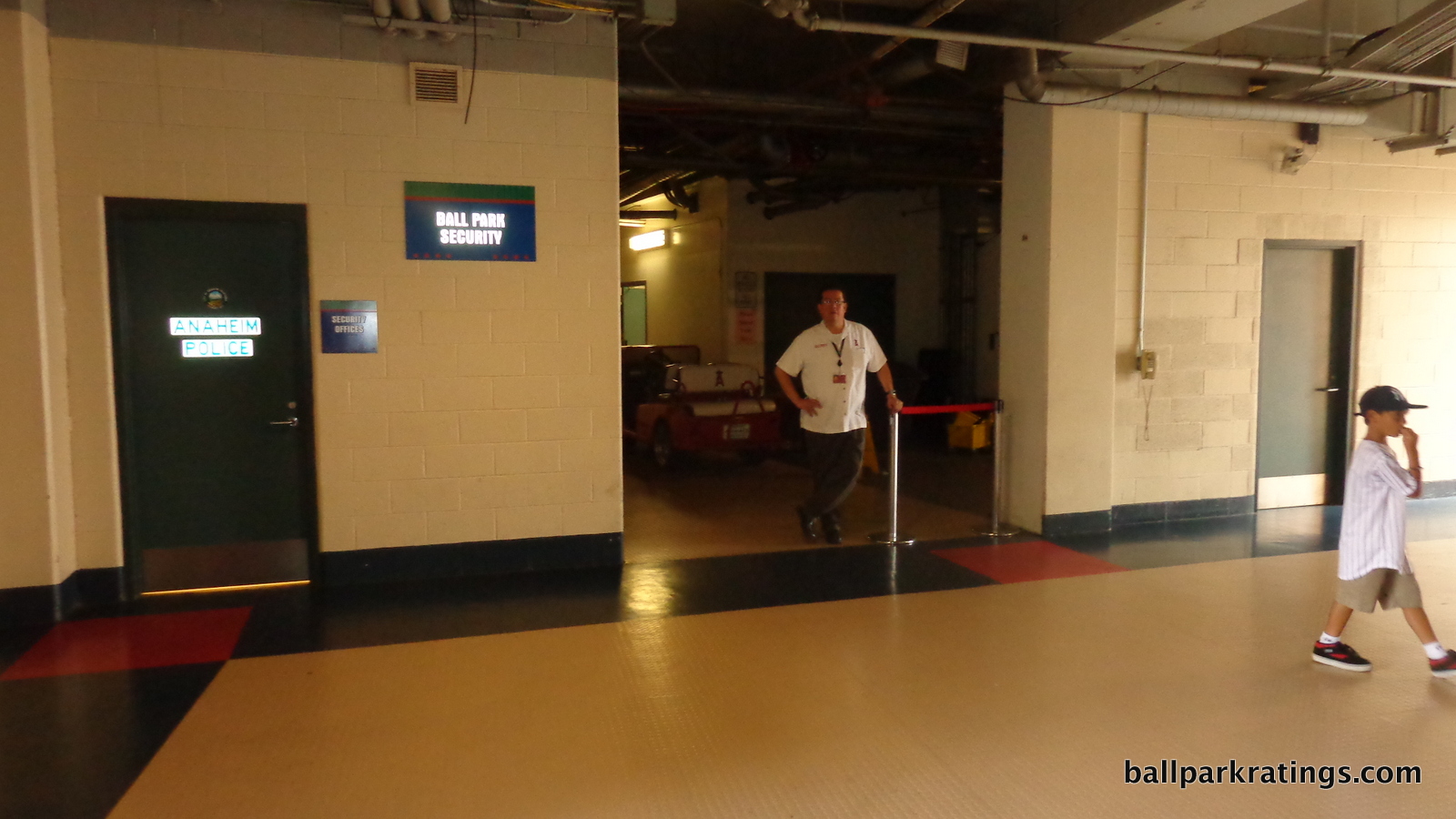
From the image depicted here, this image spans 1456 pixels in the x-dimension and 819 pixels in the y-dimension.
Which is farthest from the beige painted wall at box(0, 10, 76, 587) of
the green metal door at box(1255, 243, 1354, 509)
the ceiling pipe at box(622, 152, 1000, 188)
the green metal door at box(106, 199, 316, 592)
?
the green metal door at box(1255, 243, 1354, 509)

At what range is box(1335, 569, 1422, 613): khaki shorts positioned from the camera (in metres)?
4.18

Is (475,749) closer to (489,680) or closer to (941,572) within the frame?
(489,680)

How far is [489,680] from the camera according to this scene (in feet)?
14.2

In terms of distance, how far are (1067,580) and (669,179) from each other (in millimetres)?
8112

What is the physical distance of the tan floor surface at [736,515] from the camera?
6875mm

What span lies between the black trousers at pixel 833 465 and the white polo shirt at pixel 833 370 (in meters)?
0.06

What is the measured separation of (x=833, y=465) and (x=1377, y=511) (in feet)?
10.7

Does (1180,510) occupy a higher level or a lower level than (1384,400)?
lower

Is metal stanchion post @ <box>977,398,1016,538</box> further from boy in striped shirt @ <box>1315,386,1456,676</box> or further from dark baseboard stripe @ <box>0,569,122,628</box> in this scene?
dark baseboard stripe @ <box>0,569,122,628</box>

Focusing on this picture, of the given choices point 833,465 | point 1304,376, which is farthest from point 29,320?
point 1304,376

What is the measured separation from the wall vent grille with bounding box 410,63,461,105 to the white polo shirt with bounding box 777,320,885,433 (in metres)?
2.62

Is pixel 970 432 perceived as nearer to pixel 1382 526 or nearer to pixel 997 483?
pixel 997 483

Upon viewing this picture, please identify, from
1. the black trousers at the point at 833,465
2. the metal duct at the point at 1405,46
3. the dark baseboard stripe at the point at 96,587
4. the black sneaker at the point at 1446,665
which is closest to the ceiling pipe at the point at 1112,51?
the metal duct at the point at 1405,46

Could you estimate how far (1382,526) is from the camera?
4.18 meters
